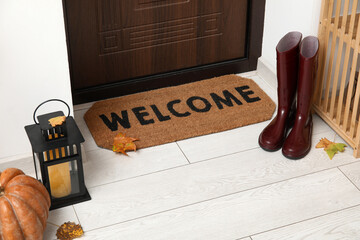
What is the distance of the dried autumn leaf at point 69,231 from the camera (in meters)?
1.92

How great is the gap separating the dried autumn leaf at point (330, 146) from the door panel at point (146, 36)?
30.0 inches

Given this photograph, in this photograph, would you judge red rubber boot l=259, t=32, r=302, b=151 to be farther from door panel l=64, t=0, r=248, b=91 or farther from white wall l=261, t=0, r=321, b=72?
door panel l=64, t=0, r=248, b=91

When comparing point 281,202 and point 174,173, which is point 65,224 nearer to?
point 174,173

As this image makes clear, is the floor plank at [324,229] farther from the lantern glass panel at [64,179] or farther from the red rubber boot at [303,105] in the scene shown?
the lantern glass panel at [64,179]

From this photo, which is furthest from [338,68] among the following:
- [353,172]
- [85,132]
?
[85,132]

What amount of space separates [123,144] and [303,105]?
80 centimetres

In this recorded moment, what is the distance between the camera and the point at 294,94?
7.77 feet

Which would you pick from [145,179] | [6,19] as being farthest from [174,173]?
[6,19]

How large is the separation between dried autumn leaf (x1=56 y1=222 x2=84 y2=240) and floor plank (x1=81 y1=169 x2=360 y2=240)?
4 cm

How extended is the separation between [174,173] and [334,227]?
672 millimetres

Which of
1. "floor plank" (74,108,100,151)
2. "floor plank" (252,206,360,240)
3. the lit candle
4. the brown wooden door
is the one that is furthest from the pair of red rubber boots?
the lit candle

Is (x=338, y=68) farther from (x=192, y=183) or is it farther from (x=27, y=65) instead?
(x=27, y=65)

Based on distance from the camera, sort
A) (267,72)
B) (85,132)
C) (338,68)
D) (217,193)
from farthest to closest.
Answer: (267,72), (85,132), (338,68), (217,193)

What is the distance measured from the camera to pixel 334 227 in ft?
6.43
